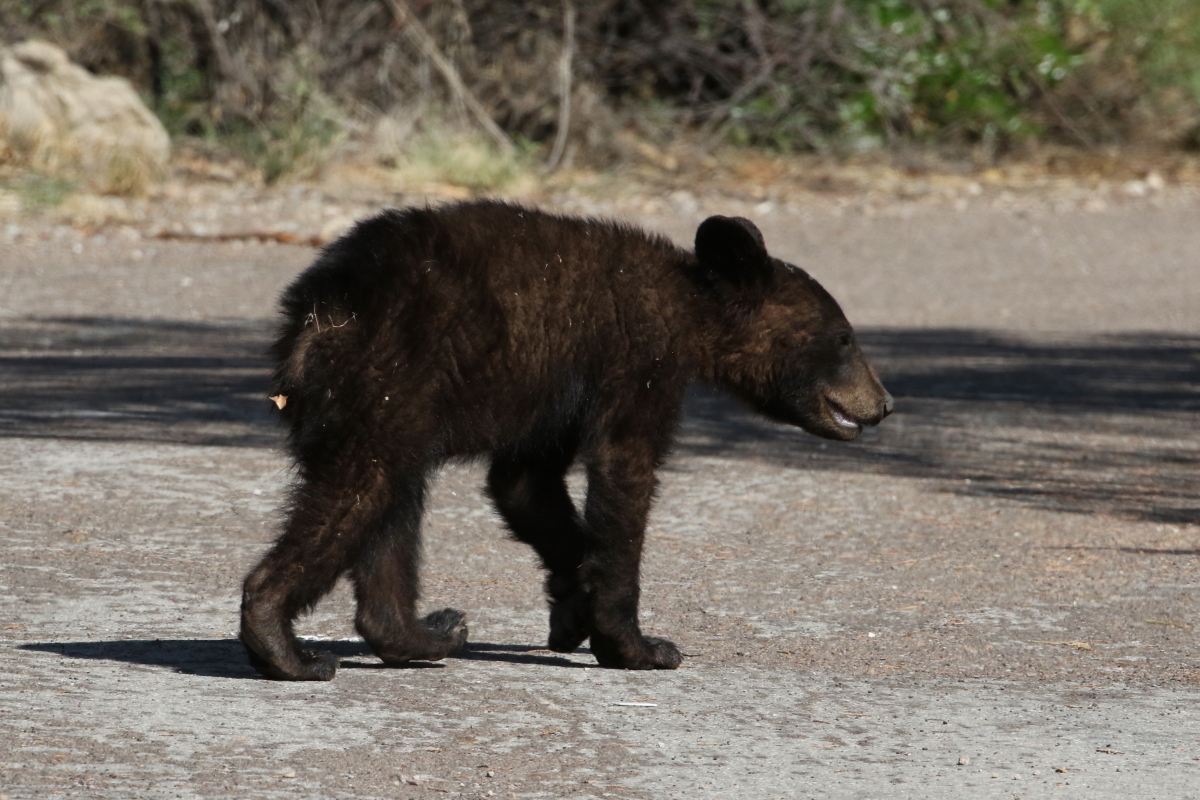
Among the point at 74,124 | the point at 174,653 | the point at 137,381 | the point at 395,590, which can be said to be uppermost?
the point at 74,124

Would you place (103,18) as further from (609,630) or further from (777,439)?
(609,630)

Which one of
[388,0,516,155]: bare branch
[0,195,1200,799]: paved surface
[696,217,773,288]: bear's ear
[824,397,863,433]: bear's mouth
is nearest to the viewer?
[0,195,1200,799]: paved surface

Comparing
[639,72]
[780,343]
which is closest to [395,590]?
[780,343]

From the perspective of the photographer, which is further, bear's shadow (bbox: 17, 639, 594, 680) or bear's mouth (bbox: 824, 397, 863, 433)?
bear's mouth (bbox: 824, 397, 863, 433)

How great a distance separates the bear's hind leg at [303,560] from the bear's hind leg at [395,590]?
0.97 feet

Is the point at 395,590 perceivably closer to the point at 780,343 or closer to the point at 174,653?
the point at 174,653

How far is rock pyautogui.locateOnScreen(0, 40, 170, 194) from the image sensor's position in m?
17.2

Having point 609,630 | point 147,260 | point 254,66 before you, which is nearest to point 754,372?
point 609,630

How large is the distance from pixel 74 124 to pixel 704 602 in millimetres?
13301

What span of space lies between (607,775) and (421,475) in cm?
118

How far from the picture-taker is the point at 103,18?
66.4 feet

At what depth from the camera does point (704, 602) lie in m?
6.34

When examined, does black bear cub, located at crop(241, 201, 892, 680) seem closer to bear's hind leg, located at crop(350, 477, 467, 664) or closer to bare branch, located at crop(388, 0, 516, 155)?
bear's hind leg, located at crop(350, 477, 467, 664)

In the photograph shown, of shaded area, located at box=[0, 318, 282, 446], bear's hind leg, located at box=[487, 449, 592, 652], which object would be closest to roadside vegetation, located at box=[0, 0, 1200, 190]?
shaded area, located at box=[0, 318, 282, 446]
